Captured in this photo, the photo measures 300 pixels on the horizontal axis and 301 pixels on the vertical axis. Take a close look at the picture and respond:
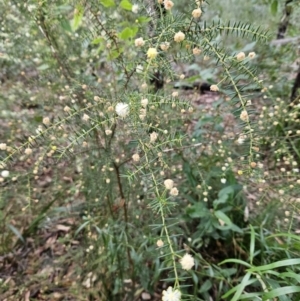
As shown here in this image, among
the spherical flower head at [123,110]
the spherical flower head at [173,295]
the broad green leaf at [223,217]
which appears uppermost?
the spherical flower head at [123,110]

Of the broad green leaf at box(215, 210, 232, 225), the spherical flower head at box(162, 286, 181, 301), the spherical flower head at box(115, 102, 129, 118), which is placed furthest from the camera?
the broad green leaf at box(215, 210, 232, 225)

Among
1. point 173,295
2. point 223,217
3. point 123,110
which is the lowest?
point 173,295

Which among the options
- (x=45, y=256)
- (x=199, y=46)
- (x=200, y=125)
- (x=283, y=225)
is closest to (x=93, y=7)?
(x=199, y=46)

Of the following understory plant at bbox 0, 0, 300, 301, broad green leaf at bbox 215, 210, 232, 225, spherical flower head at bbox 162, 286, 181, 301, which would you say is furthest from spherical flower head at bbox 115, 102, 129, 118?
broad green leaf at bbox 215, 210, 232, 225

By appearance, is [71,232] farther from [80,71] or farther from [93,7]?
[93,7]

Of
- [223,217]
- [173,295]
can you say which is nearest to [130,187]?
[223,217]

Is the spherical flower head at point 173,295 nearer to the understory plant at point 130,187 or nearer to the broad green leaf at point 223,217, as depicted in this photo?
the understory plant at point 130,187

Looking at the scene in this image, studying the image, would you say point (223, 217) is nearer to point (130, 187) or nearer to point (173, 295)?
point (130, 187)

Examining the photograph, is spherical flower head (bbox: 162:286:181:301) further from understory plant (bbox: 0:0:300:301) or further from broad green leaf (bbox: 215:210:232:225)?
broad green leaf (bbox: 215:210:232:225)

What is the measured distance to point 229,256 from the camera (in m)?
1.50

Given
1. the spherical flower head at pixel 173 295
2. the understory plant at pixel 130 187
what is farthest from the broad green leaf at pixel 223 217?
the spherical flower head at pixel 173 295

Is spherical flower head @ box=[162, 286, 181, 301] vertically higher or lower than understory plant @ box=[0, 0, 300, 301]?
lower

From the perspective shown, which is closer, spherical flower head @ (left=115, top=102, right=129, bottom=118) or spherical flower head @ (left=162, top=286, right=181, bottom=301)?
spherical flower head @ (left=162, top=286, right=181, bottom=301)

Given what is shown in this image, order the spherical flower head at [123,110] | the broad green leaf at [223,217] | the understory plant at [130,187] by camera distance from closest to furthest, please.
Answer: the spherical flower head at [123,110] < the understory plant at [130,187] < the broad green leaf at [223,217]
